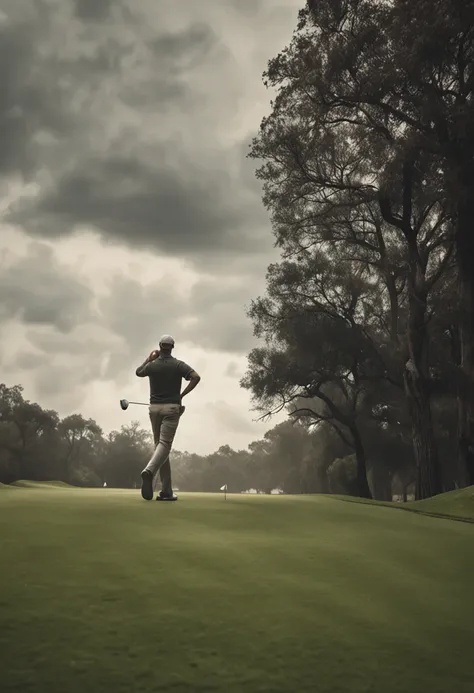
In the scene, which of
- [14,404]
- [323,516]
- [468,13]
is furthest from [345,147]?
[14,404]

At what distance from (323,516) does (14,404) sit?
69.0 metres

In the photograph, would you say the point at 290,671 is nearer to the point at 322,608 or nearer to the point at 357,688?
the point at 357,688

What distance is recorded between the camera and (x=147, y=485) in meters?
10.6

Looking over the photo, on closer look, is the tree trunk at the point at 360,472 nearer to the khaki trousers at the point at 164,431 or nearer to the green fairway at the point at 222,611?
the khaki trousers at the point at 164,431

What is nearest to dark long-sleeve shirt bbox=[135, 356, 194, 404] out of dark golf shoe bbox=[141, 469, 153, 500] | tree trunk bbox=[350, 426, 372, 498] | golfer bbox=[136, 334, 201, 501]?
golfer bbox=[136, 334, 201, 501]

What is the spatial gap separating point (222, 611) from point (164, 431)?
22.5ft

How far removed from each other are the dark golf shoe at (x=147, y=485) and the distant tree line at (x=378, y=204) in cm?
1550

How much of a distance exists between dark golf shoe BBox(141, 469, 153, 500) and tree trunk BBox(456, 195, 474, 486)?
1544cm

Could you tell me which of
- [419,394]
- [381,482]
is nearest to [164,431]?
[419,394]

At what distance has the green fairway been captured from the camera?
358 centimetres

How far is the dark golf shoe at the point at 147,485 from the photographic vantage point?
1045 cm

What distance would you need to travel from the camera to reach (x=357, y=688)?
3.54 m

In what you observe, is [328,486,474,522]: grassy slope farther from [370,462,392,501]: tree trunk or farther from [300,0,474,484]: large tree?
[370,462,392,501]: tree trunk

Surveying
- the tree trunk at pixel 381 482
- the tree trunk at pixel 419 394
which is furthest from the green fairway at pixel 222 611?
the tree trunk at pixel 381 482
